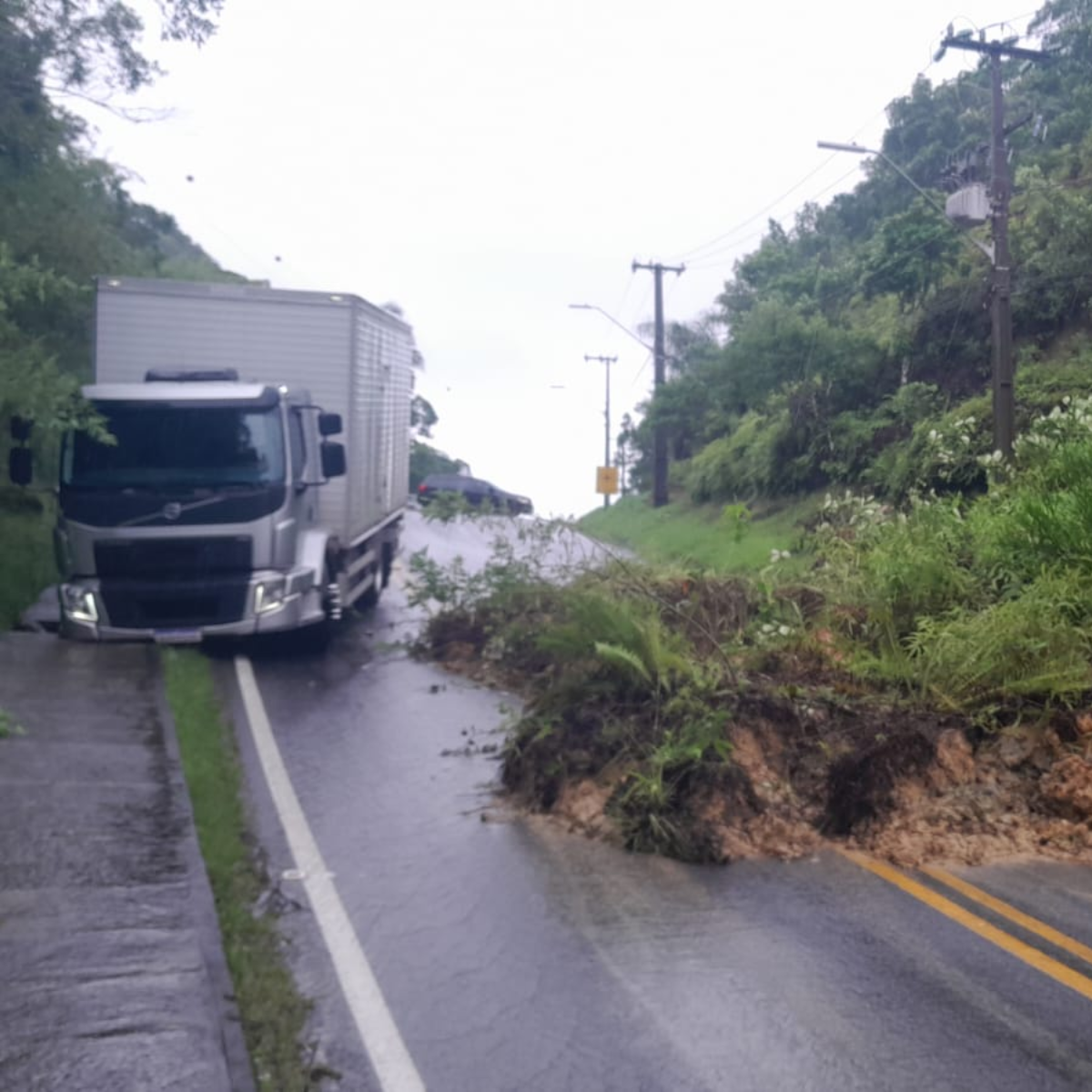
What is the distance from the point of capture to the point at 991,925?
21.2ft

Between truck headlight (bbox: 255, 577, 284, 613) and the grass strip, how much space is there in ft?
4.34

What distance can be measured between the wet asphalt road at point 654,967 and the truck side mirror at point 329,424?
21.0ft

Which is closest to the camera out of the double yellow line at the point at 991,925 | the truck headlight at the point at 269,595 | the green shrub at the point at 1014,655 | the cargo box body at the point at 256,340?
the double yellow line at the point at 991,925

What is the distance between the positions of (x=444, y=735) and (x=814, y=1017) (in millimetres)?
6158

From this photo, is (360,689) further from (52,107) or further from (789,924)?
(52,107)

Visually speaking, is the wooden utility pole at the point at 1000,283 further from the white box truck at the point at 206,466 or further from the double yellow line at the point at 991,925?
the double yellow line at the point at 991,925

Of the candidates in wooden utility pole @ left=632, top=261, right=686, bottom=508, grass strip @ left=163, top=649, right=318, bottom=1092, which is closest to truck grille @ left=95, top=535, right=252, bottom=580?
grass strip @ left=163, top=649, right=318, bottom=1092

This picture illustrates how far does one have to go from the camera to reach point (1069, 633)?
8.98 m

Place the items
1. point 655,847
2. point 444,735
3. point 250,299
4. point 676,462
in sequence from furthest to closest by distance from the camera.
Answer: point 676,462 → point 250,299 → point 444,735 → point 655,847

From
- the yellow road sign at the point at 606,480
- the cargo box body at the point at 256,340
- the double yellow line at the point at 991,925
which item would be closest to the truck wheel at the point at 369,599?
the cargo box body at the point at 256,340

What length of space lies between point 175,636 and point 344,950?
7552 millimetres

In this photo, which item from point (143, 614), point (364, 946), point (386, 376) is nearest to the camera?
point (364, 946)

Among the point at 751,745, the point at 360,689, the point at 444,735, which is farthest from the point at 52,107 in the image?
the point at 751,745

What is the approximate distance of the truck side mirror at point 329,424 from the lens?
14703 mm
